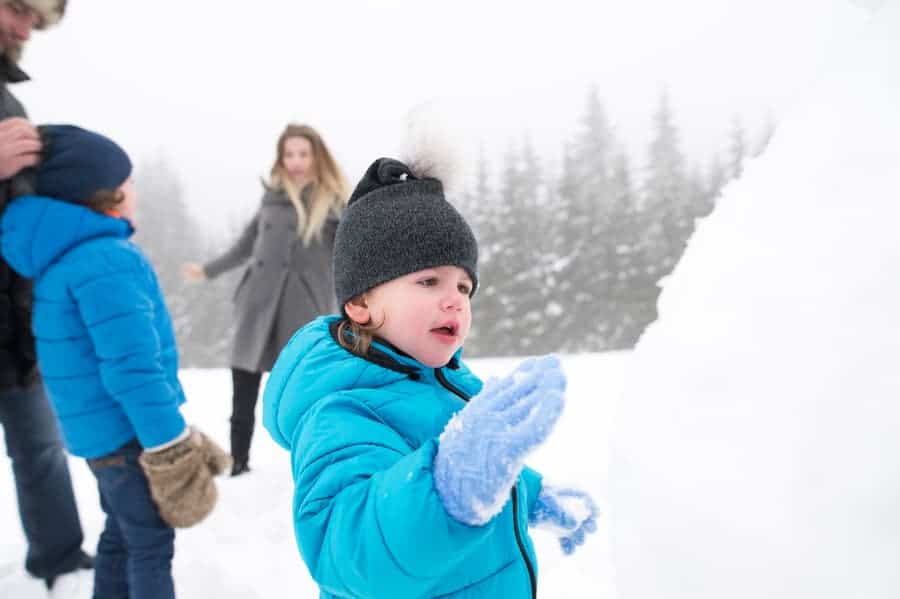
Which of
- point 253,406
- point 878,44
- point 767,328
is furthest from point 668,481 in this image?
point 253,406

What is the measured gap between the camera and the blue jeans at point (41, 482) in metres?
2.61

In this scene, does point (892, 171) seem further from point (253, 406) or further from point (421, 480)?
point (253, 406)

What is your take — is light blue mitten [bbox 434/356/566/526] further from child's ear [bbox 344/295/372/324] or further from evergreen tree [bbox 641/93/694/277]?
evergreen tree [bbox 641/93/694/277]

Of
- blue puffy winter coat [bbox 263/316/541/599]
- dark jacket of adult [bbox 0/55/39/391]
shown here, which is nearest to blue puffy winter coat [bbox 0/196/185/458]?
dark jacket of adult [bbox 0/55/39/391]

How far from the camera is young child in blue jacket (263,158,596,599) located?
875mm

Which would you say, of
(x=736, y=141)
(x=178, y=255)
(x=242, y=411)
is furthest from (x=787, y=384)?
(x=178, y=255)

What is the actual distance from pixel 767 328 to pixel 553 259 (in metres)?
23.7

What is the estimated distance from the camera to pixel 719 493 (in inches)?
58.0

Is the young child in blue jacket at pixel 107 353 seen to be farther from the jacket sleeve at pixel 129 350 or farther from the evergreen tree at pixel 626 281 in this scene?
the evergreen tree at pixel 626 281

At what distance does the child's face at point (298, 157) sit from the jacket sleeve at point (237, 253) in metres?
0.52

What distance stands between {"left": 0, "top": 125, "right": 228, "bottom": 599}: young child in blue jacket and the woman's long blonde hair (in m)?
1.74

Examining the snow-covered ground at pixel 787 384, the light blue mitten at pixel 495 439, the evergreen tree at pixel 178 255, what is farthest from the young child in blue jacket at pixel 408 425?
the evergreen tree at pixel 178 255

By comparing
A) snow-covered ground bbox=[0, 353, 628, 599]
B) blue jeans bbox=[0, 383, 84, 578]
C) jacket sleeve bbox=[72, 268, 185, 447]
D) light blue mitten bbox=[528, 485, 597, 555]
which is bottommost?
snow-covered ground bbox=[0, 353, 628, 599]

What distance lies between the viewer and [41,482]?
2678 mm
